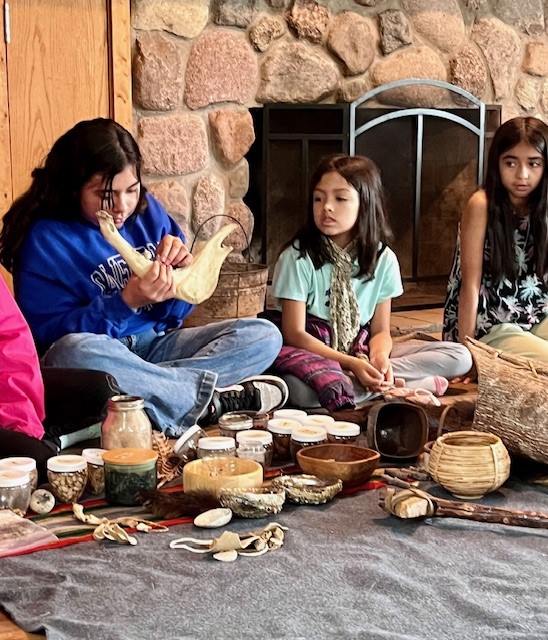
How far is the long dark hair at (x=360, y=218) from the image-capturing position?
2682mm

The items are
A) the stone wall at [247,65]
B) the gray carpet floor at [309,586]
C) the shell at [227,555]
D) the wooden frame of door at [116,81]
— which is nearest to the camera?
the gray carpet floor at [309,586]

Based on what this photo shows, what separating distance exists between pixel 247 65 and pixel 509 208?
42.6 inches

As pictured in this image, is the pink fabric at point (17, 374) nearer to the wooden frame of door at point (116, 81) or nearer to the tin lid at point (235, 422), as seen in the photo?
the tin lid at point (235, 422)

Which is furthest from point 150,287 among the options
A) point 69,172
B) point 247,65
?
point 247,65

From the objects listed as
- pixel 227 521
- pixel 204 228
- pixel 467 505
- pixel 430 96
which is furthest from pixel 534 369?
pixel 430 96

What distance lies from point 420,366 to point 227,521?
3.90 ft

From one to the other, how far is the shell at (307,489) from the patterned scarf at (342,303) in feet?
3.08

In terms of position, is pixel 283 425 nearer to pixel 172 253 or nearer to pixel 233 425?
pixel 233 425

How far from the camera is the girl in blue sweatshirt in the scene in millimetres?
2285

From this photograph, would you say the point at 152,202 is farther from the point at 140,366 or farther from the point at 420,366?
the point at 420,366

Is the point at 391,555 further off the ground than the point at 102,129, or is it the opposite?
the point at 102,129

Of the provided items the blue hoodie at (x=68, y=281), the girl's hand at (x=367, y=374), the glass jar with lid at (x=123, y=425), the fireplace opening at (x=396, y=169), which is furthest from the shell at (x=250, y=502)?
the fireplace opening at (x=396, y=169)

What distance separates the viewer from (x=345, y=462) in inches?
71.6

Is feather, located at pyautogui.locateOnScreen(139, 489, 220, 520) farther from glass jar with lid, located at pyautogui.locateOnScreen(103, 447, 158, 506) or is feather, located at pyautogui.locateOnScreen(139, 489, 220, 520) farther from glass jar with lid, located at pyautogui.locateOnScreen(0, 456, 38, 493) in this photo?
glass jar with lid, located at pyautogui.locateOnScreen(0, 456, 38, 493)
